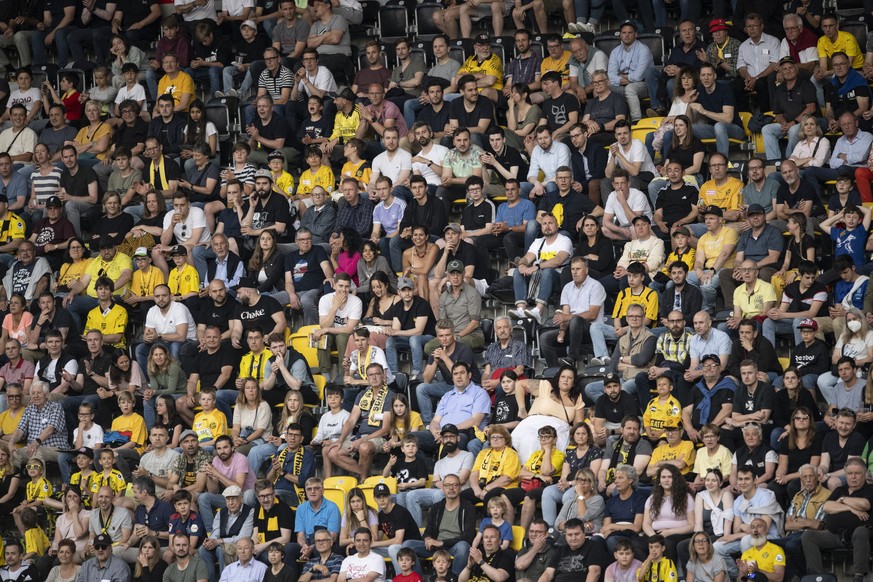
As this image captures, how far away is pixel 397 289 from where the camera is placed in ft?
52.1

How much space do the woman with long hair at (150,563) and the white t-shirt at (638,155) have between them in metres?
Answer: 6.24

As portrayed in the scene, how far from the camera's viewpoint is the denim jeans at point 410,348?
15.0m

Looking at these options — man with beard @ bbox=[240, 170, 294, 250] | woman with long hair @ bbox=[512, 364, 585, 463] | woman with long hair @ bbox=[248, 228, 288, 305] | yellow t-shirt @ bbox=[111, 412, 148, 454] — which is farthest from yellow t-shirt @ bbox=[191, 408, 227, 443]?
woman with long hair @ bbox=[512, 364, 585, 463]

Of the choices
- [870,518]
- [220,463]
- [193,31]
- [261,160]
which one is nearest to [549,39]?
[261,160]

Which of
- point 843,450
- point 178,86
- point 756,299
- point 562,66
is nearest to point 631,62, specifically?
point 562,66

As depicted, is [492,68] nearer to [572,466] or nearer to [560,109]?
[560,109]

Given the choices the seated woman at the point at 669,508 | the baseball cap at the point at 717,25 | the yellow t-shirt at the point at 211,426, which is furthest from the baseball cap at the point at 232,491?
the baseball cap at the point at 717,25

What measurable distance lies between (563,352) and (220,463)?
11.6 ft

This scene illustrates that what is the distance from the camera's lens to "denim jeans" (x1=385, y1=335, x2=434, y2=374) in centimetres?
1496

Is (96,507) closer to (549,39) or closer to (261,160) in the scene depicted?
(261,160)

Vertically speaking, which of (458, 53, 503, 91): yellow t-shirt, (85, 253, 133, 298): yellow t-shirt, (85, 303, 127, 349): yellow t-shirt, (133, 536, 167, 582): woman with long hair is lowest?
(133, 536, 167, 582): woman with long hair

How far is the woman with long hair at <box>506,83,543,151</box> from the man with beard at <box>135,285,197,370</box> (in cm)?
412

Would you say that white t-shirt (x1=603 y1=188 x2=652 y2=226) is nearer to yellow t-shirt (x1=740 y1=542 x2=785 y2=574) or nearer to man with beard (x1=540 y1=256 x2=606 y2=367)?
man with beard (x1=540 y1=256 x2=606 y2=367)

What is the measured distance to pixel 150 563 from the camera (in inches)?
547
